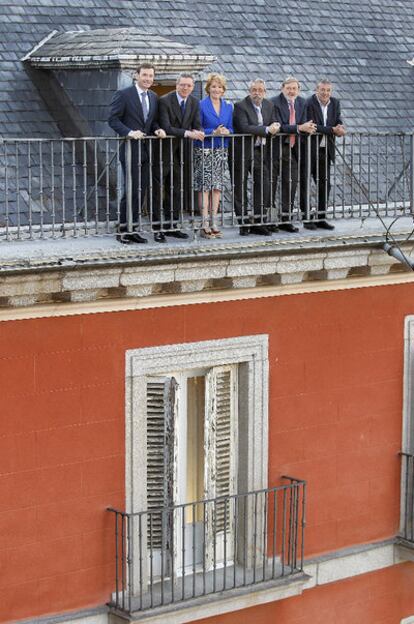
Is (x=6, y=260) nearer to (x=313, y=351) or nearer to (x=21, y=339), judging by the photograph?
(x=21, y=339)

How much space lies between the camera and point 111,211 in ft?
68.0

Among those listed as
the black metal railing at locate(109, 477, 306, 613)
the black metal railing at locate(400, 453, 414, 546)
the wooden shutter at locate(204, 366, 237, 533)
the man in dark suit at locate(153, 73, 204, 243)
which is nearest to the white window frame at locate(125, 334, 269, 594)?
the wooden shutter at locate(204, 366, 237, 533)

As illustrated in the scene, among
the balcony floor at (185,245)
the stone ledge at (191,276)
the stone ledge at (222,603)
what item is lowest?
the stone ledge at (222,603)

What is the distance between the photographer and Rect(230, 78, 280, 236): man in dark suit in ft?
66.2

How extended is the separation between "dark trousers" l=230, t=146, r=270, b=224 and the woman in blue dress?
246 millimetres

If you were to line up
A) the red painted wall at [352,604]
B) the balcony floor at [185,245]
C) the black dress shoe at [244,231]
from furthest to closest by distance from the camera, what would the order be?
the red painted wall at [352,604], the black dress shoe at [244,231], the balcony floor at [185,245]

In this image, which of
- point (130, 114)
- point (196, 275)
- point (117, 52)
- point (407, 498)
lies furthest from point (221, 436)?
point (117, 52)

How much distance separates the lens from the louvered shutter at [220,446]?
67.8 feet

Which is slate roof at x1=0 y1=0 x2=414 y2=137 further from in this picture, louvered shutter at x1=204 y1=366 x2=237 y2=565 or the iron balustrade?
louvered shutter at x1=204 y1=366 x2=237 y2=565

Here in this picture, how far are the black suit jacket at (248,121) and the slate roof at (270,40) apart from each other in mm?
2375

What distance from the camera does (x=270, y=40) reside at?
25188 mm

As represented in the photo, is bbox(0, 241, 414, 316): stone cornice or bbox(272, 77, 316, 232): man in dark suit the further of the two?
bbox(272, 77, 316, 232): man in dark suit

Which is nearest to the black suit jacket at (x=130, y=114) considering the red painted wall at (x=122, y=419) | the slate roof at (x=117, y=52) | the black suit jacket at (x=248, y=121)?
the black suit jacket at (x=248, y=121)

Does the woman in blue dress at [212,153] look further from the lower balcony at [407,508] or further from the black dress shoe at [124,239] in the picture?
the lower balcony at [407,508]
